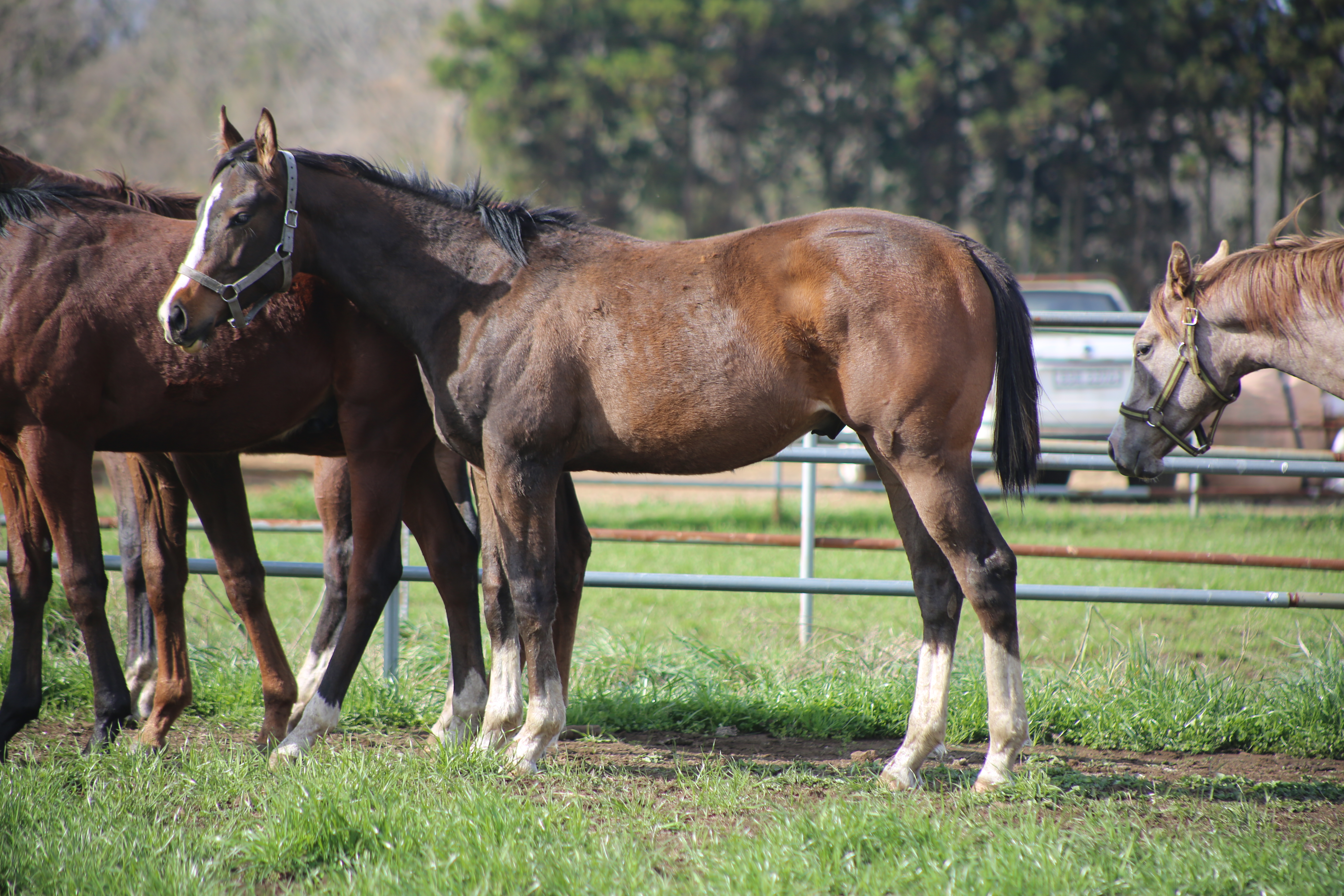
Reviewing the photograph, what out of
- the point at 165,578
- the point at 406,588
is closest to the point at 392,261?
the point at 165,578

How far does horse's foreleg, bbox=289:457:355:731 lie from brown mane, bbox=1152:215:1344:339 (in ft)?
10.8

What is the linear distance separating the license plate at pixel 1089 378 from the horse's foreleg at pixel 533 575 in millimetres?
7756

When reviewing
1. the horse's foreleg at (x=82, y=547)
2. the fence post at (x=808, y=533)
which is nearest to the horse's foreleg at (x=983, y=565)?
the fence post at (x=808, y=533)

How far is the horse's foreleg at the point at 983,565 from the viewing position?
3.15m

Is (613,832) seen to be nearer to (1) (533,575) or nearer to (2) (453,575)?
(1) (533,575)

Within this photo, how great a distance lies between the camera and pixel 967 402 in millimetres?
3162

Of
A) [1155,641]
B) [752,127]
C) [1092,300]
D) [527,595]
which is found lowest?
[1155,641]

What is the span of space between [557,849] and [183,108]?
35630 mm

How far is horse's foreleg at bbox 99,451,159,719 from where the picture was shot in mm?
4363

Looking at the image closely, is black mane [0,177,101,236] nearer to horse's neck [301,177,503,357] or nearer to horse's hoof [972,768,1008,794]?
horse's neck [301,177,503,357]

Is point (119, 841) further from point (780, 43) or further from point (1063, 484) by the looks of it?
point (780, 43)

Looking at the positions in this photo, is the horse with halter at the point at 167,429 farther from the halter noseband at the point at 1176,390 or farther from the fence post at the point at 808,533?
the halter noseband at the point at 1176,390

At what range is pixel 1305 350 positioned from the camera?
3.35m

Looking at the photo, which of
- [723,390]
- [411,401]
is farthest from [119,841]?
[723,390]
